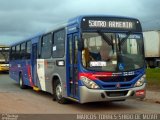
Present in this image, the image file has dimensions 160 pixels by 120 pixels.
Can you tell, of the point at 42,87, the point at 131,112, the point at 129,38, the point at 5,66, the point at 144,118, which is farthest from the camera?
the point at 5,66

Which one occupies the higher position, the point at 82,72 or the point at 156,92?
the point at 82,72

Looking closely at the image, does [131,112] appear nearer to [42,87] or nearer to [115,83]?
[115,83]

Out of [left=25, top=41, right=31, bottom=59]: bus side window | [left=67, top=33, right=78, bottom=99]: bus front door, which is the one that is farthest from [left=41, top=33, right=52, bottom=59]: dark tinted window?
[left=25, top=41, right=31, bottom=59]: bus side window

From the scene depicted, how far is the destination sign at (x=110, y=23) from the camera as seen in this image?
12823 millimetres

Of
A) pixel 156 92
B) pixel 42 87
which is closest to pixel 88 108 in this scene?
pixel 42 87

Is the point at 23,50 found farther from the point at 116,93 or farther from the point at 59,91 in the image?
the point at 116,93

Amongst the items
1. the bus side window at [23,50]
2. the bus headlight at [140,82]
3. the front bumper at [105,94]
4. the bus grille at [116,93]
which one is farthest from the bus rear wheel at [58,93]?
the bus side window at [23,50]

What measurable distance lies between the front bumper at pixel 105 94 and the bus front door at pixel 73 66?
0.64 metres

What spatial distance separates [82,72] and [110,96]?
3.74 ft

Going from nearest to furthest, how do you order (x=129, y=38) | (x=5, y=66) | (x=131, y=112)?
(x=131, y=112) → (x=129, y=38) → (x=5, y=66)

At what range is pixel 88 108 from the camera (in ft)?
44.4

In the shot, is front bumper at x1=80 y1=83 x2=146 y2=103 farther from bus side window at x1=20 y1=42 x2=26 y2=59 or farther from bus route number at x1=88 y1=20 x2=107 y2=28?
bus side window at x1=20 y1=42 x2=26 y2=59

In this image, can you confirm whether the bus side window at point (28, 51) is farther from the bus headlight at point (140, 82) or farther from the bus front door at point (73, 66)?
the bus headlight at point (140, 82)

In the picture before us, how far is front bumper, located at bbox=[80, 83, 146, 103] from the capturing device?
12297mm
